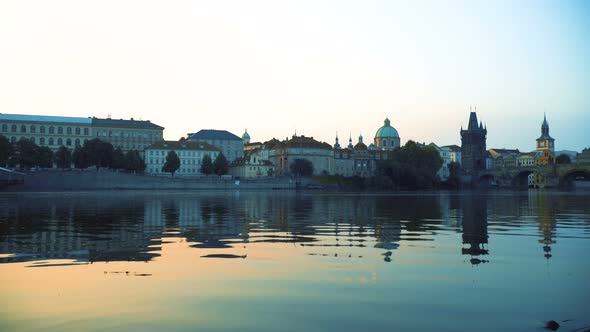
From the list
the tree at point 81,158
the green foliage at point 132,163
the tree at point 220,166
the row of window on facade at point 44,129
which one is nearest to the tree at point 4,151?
the tree at point 81,158

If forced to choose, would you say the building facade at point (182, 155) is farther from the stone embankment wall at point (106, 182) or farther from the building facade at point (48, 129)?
the stone embankment wall at point (106, 182)

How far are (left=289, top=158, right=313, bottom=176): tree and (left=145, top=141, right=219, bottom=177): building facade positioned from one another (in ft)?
78.2

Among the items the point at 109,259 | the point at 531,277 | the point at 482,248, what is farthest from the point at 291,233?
the point at 531,277

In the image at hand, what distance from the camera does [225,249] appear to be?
17.0m

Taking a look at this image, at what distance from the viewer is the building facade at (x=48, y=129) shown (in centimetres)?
15212

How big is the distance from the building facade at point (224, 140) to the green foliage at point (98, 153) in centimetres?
6255

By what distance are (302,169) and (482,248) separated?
474ft

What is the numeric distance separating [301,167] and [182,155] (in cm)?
3402

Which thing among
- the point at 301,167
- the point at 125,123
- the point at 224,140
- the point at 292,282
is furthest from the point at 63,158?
the point at 292,282

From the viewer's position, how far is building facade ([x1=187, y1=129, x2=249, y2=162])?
189 metres

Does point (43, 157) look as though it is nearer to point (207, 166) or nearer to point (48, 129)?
point (48, 129)

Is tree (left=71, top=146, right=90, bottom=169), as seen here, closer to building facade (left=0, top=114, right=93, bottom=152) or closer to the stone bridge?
building facade (left=0, top=114, right=93, bottom=152)

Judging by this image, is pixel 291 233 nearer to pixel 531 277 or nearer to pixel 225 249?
pixel 225 249

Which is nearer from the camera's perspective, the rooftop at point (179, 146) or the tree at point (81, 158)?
the tree at point (81, 158)
